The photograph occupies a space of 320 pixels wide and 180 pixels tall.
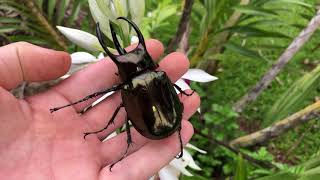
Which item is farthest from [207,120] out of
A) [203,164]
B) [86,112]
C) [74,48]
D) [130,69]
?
[130,69]

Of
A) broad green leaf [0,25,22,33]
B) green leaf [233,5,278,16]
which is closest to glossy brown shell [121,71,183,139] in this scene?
green leaf [233,5,278,16]

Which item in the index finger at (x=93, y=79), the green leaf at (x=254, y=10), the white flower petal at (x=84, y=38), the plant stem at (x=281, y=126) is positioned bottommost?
the plant stem at (x=281, y=126)

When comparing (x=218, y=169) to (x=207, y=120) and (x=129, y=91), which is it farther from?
(x=129, y=91)

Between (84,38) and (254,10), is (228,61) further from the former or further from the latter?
(84,38)

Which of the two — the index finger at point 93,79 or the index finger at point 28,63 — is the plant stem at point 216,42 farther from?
the index finger at point 28,63

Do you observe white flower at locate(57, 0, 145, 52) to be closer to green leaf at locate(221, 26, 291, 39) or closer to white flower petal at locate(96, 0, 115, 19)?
white flower petal at locate(96, 0, 115, 19)

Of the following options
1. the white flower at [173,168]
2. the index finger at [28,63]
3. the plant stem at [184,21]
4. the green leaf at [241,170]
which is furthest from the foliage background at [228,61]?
the index finger at [28,63]
